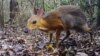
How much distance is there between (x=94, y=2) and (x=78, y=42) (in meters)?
2.54

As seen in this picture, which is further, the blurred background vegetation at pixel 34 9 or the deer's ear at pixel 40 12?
the blurred background vegetation at pixel 34 9

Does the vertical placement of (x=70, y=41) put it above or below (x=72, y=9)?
below

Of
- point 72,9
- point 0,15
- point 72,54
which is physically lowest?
point 0,15

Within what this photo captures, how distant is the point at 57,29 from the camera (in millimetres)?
5238

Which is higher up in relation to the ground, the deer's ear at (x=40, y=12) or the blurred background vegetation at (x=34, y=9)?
the deer's ear at (x=40, y=12)

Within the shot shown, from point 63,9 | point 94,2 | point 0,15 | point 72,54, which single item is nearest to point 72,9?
point 63,9

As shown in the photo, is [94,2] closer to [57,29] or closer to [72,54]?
[57,29]

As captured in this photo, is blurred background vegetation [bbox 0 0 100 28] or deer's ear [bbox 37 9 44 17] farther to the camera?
blurred background vegetation [bbox 0 0 100 28]

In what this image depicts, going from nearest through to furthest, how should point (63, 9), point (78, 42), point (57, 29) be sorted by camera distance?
point (57, 29)
point (63, 9)
point (78, 42)

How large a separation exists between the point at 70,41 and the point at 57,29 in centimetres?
105

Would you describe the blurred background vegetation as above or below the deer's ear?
below

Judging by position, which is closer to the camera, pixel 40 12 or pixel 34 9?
pixel 40 12

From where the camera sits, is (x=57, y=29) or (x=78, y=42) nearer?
(x=57, y=29)

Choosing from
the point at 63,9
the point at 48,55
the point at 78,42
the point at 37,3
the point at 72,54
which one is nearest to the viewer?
the point at 72,54
